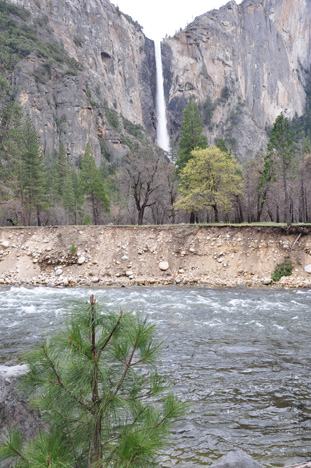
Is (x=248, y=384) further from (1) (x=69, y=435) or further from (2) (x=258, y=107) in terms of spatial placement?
(2) (x=258, y=107)

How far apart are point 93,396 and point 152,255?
23.0 metres

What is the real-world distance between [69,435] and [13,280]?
2312 cm

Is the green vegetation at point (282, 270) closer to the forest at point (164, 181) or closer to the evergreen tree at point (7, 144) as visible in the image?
the forest at point (164, 181)

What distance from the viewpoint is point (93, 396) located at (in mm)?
2910

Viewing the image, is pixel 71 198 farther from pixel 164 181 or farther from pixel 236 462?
pixel 236 462

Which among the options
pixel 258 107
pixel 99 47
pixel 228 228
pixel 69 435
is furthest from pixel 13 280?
pixel 258 107

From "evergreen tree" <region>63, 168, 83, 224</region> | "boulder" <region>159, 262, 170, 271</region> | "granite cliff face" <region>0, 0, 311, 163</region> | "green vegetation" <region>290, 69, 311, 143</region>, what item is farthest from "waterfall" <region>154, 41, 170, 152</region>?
"boulder" <region>159, 262, 170, 271</region>

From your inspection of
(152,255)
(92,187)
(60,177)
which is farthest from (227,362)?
(60,177)

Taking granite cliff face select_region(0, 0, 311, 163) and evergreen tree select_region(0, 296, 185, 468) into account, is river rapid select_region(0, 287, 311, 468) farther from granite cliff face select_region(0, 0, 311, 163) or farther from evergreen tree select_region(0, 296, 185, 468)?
granite cliff face select_region(0, 0, 311, 163)

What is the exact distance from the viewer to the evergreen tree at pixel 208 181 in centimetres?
3394

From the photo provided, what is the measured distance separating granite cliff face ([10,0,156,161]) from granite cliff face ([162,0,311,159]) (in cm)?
1391

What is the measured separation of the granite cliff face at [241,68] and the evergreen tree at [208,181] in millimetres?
108220

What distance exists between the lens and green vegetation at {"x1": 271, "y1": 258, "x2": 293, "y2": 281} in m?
22.5

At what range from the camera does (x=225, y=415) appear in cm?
609
